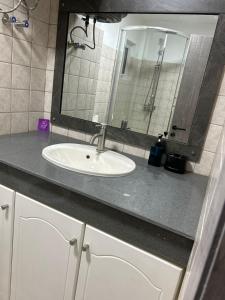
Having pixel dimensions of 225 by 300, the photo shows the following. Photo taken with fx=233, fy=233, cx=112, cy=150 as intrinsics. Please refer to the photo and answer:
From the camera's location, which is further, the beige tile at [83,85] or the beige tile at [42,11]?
the beige tile at [83,85]

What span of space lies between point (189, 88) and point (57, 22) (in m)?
0.91

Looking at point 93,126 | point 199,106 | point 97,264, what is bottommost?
point 97,264

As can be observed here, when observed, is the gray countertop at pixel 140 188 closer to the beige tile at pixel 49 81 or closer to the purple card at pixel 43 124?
the purple card at pixel 43 124

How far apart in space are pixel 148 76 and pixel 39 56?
2.36 ft

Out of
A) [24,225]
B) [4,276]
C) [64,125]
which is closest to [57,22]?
[64,125]

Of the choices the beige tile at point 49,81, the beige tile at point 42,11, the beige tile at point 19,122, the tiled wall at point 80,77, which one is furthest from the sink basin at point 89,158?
Result: the beige tile at point 42,11

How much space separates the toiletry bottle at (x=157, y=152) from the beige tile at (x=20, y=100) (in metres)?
0.85

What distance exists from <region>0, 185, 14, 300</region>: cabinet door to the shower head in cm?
104

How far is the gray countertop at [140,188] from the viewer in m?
0.78

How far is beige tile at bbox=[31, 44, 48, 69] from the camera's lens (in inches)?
56.6

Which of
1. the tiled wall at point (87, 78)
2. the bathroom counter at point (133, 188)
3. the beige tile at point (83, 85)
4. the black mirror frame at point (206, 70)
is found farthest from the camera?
the beige tile at point (83, 85)

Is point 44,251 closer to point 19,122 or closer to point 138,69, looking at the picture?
point 19,122

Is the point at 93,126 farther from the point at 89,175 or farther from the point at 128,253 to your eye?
the point at 128,253

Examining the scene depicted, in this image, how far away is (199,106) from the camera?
1147 mm
